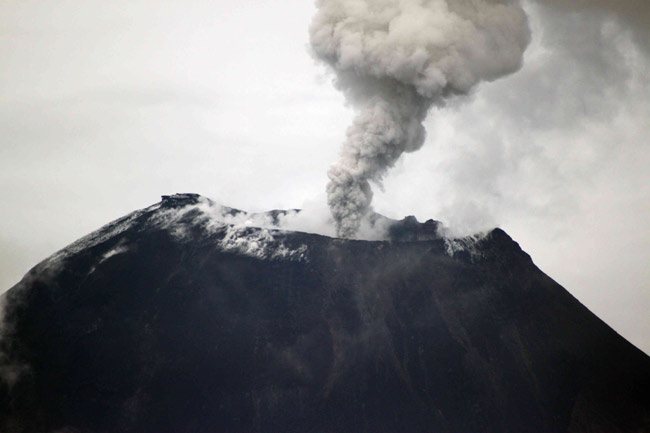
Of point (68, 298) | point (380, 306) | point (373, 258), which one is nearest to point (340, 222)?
point (373, 258)

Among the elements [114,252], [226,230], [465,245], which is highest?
[465,245]

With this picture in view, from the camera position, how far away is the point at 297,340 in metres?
51.9

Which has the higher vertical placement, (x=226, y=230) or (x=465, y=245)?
(x=465, y=245)

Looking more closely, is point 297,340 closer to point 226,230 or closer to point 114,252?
point 226,230

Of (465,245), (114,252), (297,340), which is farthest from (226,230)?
(465,245)

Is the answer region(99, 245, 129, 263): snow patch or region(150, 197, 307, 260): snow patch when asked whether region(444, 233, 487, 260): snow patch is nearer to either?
region(150, 197, 307, 260): snow patch

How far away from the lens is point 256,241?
5812 centimetres

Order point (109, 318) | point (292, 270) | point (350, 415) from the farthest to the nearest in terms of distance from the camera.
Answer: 1. point (292, 270)
2. point (109, 318)
3. point (350, 415)

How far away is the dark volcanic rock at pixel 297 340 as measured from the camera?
48.4 meters

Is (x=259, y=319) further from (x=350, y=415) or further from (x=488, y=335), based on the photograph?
(x=488, y=335)

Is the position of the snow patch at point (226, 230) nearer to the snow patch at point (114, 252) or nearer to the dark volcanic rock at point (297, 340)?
the dark volcanic rock at point (297, 340)

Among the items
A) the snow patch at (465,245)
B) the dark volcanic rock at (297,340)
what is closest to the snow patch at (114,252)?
the dark volcanic rock at (297,340)

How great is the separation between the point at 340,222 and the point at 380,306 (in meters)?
8.42

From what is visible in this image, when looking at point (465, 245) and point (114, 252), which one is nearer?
point (114, 252)
